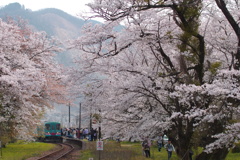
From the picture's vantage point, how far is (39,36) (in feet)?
76.0

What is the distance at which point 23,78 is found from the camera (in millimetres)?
15164

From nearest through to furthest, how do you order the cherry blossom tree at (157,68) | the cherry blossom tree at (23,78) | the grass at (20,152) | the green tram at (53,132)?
the cherry blossom tree at (157,68) → the cherry blossom tree at (23,78) → the grass at (20,152) → the green tram at (53,132)

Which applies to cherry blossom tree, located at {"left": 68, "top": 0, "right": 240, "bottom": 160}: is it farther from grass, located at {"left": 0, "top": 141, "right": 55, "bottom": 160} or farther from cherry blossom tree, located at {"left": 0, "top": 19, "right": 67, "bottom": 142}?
grass, located at {"left": 0, "top": 141, "right": 55, "bottom": 160}

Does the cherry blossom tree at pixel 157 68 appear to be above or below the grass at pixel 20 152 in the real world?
above

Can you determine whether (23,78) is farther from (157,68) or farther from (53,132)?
(53,132)

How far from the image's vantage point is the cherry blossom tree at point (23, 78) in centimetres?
1538

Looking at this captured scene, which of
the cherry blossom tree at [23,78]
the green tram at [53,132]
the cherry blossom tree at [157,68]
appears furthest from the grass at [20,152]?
the green tram at [53,132]

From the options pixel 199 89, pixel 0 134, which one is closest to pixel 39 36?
pixel 0 134

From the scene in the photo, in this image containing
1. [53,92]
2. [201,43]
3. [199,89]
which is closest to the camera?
[199,89]

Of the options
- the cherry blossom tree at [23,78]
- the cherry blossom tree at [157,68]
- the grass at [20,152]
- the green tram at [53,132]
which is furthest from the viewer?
the green tram at [53,132]

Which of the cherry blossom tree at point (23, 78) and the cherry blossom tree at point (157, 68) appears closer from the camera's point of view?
the cherry blossom tree at point (157, 68)

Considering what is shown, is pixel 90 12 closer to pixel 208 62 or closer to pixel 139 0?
pixel 139 0

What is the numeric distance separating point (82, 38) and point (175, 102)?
4.03 meters

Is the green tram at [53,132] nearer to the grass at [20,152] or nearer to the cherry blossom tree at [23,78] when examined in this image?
the grass at [20,152]
